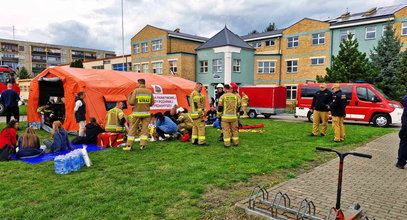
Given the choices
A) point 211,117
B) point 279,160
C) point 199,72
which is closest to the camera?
point 279,160

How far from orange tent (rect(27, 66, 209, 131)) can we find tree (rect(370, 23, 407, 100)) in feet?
58.3

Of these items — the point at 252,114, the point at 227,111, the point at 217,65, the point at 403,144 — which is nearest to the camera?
the point at 403,144

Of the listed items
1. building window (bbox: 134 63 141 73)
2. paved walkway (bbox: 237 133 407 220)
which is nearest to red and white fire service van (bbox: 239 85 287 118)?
paved walkway (bbox: 237 133 407 220)

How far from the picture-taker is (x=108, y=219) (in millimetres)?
3729

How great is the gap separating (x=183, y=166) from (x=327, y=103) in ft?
22.2

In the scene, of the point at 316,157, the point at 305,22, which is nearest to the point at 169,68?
the point at 305,22

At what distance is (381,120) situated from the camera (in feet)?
48.0

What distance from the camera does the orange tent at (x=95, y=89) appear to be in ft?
36.6

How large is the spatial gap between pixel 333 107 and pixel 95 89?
9.23 m

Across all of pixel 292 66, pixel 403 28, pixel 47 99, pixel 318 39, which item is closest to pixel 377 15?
pixel 403 28

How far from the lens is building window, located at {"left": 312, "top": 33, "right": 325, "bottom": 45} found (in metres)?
32.6

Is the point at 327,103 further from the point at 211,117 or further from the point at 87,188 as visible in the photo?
the point at 87,188

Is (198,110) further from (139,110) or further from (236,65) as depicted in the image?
(236,65)

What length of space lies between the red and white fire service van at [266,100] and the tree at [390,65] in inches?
360
